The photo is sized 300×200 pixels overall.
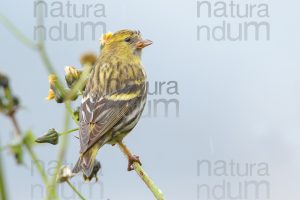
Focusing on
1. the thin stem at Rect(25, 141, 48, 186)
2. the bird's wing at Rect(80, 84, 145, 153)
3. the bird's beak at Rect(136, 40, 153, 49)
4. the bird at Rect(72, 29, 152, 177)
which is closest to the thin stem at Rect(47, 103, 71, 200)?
the thin stem at Rect(25, 141, 48, 186)

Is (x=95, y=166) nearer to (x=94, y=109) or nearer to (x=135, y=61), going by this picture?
(x=94, y=109)

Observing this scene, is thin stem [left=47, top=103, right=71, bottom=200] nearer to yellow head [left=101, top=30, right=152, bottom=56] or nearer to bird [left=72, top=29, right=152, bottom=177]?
bird [left=72, top=29, right=152, bottom=177]

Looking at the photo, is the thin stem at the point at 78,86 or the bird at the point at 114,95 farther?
the bird at the point at 114,95

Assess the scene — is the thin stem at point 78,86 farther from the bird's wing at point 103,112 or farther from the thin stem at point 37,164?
the bird's wing at point 103,112

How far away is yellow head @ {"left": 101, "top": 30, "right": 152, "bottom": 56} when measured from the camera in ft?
18.5

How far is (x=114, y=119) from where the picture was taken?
169 inches

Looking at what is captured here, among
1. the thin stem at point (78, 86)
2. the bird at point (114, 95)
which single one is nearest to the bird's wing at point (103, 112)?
the bird at point (114, 95)

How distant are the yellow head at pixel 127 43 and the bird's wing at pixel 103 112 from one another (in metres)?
0.77

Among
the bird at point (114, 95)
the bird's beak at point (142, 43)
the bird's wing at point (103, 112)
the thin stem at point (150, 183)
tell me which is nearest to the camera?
the thin stem at point (150, 183)

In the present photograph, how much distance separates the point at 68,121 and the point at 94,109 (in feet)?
10.2

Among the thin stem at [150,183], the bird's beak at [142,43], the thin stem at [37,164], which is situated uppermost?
the thin stem at [37,164]

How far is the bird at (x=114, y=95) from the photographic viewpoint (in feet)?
12.4

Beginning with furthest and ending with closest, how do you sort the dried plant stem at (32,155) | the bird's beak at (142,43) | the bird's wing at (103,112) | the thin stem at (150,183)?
1. the bird's beak at (142,43)
2. the bird's wing at (103,112)
3. the thin stem at (150,183)
4. the dried plant stem at (32,155)

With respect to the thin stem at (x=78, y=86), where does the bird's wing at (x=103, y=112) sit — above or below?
below
